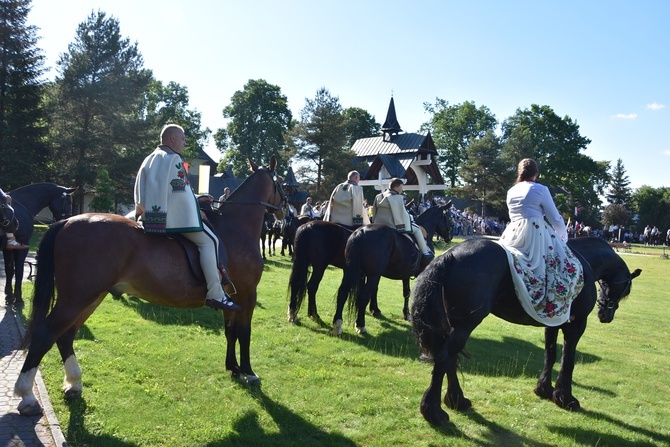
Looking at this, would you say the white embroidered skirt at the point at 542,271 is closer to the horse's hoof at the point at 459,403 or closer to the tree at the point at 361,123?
the horse's hoof at the point at 459,403

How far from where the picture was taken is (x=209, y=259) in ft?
16.5

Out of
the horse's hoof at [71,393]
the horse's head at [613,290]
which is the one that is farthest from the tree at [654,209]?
the horse's hoof at [71,393]

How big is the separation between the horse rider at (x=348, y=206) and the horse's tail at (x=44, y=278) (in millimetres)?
6098

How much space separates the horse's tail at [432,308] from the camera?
5004 millimetres

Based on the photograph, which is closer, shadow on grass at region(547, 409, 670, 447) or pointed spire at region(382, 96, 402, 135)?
shadow on grass at region(547, 409, 670, 447)

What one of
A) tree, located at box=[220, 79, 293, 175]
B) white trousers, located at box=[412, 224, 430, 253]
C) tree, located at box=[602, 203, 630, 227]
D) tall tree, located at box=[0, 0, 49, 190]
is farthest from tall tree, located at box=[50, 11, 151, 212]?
tree, located at box=[602, 203, 630, 227]

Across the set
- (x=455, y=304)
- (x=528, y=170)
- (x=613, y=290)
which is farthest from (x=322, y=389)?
(x=613, y=290)

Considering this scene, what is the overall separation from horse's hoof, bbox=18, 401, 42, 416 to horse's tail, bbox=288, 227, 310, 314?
15.8ft

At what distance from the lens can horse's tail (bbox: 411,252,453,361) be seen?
5.00 metres

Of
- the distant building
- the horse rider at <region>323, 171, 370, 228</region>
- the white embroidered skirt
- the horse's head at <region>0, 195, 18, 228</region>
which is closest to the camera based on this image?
the white embroidered skirt

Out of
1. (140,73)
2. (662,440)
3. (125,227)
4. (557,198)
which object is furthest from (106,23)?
(557,198)

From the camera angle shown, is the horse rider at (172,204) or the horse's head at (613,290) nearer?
the horse rider at (172,204)

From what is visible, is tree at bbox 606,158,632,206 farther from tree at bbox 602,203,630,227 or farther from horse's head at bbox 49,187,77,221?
horse's head at bbox 49,187,77,221

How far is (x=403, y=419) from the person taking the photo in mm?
5027
